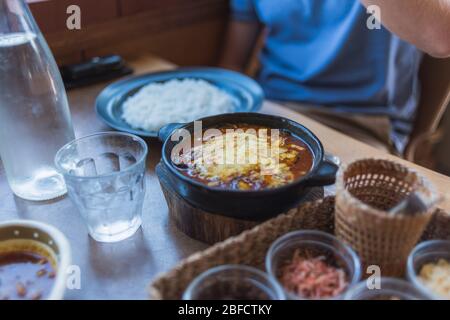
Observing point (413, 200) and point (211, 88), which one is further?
point (211, 88)

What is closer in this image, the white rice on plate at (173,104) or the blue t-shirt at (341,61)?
the white rice on plate at (173,104)

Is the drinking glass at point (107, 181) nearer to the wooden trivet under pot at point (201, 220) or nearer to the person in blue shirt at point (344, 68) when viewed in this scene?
the wooden trivet under pot at point (201, 220)

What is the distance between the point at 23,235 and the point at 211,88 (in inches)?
33.2

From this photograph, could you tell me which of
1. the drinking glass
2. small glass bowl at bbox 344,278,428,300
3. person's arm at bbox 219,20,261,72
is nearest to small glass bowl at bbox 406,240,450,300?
small glass bowl at bbox 344,278,428,300

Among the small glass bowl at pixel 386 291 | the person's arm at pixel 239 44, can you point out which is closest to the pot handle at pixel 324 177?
the small glass bowl at pixel 386 291

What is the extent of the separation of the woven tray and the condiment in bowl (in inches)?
7.1

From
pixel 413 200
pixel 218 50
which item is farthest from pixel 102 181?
pixel 218 50

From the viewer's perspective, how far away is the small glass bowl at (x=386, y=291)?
0.71 m

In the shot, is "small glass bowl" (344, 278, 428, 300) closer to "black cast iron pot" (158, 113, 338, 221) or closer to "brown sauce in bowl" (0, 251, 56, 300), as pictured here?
"black cast iron pot" (158, 113, 338, 221)

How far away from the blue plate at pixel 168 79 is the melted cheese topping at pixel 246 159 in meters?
0.29

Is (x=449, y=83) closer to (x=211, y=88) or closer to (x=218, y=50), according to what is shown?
(x=211, y=88)

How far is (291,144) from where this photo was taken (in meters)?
1.04
